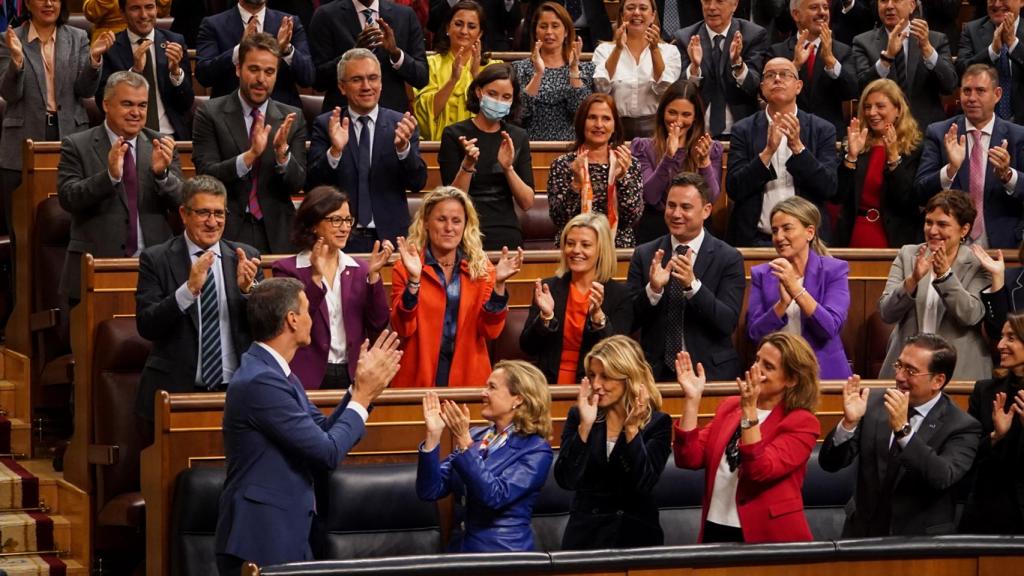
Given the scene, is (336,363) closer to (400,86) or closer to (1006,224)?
(400,86)

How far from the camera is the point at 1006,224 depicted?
Result: 15.8 ft

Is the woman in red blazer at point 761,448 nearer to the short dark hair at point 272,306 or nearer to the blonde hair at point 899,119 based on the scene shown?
the short dark hair at point 272,306

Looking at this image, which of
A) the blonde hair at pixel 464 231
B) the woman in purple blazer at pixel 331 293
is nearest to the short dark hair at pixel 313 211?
the woman in purple blazer at pixel 331 293

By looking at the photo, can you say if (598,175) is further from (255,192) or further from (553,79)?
(255,192)

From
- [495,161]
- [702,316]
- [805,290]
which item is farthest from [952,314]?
[495,161]

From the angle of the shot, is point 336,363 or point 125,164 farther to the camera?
point 125,164

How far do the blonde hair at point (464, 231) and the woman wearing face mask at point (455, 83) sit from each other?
4.19 ft

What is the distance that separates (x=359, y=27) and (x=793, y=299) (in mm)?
1965

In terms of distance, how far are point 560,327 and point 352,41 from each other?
177 centimetres

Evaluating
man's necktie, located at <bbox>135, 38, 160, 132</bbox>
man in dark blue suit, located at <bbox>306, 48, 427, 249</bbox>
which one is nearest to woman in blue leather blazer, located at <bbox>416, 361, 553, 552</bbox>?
man in dark blue suit, located at <bbox>306, 48, 427, 249</bbox>

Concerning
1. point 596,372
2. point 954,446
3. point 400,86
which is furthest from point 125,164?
point 954,446

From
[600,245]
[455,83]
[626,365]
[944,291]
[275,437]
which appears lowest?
[275,437]

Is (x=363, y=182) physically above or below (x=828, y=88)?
below

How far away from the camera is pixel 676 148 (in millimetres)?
4605
